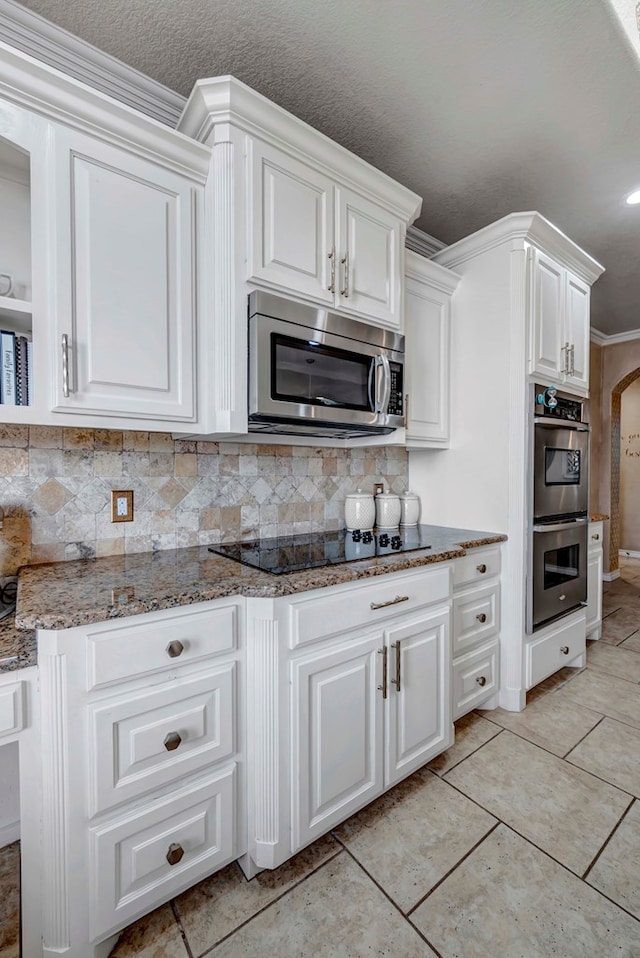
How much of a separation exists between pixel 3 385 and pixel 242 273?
0.80 meters

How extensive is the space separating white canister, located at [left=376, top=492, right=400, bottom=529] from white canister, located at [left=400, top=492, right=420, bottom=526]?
0.10 m

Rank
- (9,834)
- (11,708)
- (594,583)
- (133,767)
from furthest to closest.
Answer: (594,583) < (9,834) < (133,767) < (11,708)

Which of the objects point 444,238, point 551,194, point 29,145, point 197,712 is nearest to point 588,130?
point 551,194

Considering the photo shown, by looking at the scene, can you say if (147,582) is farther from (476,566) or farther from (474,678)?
(474,678)

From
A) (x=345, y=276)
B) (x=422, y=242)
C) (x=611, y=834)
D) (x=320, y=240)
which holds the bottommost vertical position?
(x=611, y=834)

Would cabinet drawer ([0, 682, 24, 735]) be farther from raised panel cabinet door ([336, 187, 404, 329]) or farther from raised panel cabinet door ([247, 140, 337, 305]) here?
raised panel cabinet door ([336, 187, 404, 329])

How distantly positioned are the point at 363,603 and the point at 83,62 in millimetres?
2192

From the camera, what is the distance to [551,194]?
93.7 inches

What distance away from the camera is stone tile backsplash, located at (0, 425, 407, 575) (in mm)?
1458

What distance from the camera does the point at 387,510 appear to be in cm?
238

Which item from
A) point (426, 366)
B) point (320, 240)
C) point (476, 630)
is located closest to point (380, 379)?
point (320, 240)

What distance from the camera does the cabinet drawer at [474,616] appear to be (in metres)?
2.02

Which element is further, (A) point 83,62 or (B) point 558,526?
(B) point 558,526

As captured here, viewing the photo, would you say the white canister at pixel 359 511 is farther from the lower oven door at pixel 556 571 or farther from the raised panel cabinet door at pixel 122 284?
the raised panel cabinet door at pixel 122 284
